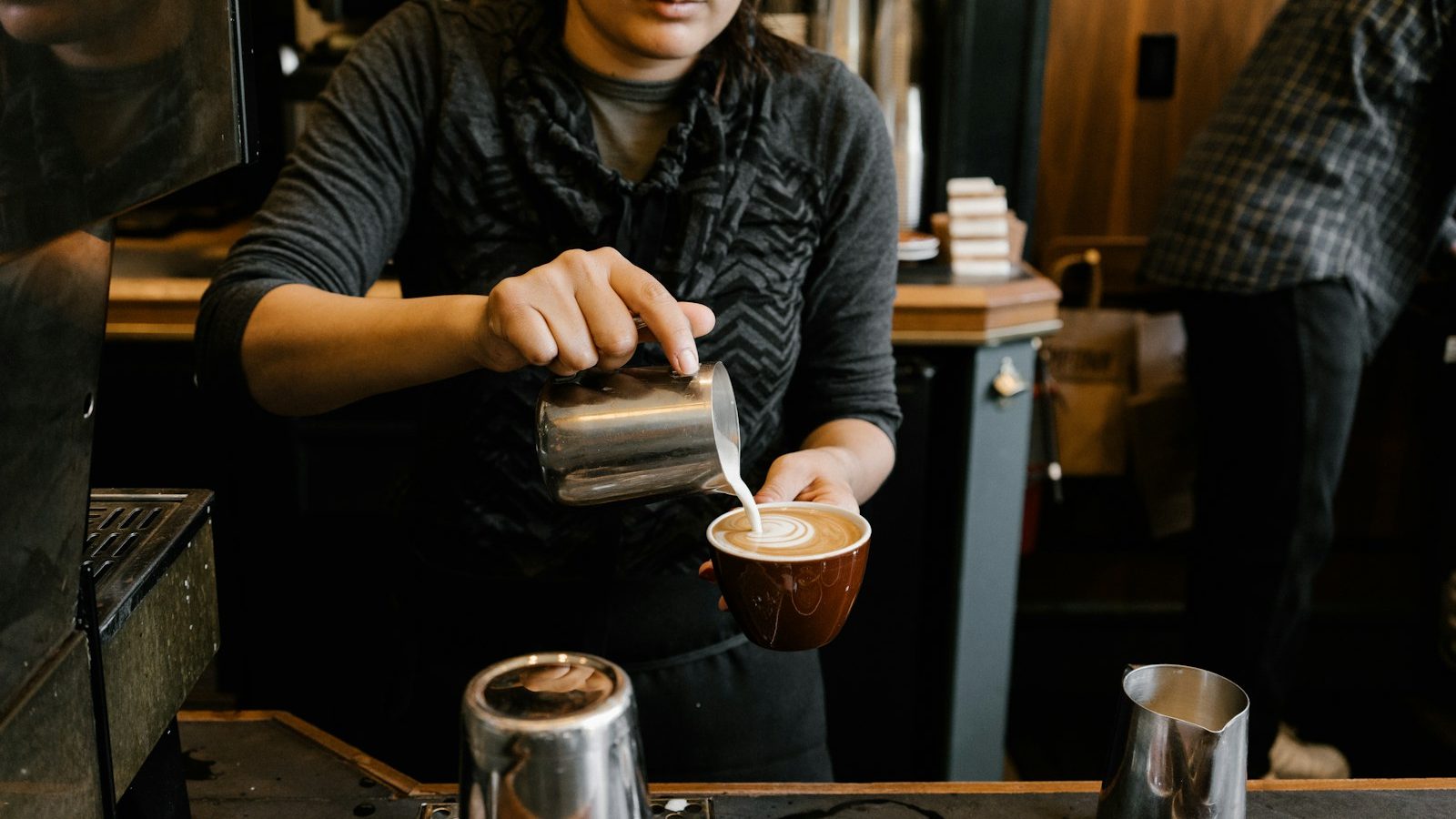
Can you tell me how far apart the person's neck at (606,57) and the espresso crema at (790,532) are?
500 millimetres

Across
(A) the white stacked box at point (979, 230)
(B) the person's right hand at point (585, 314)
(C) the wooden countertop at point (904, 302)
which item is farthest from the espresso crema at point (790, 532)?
(A) the white stacked box at point (979, 230)

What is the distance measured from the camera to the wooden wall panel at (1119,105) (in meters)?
2.95

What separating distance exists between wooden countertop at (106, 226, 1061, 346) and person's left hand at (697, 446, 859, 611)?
893mm

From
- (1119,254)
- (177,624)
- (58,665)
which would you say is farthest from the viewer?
(1119,254)

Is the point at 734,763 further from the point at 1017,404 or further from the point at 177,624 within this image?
the point at 1017,404

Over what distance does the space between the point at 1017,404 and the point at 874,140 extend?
0.90 meters

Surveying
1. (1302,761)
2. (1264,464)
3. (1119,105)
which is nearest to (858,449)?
(1264,464)

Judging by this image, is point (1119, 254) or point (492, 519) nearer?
point (492, 519)

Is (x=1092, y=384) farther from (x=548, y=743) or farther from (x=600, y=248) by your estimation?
(x=548, y=743)

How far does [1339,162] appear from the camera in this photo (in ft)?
7.47

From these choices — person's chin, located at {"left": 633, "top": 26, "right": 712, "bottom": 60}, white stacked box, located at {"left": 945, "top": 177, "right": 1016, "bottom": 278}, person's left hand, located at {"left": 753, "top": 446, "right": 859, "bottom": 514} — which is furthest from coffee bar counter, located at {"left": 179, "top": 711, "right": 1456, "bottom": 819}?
white stacked box, located at {"left": 945, "top": 177, "right": 1016, "bottom": 278}

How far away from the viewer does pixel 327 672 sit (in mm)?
2182

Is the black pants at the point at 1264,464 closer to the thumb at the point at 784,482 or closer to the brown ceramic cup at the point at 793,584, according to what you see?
the thumb at the point at 784,482

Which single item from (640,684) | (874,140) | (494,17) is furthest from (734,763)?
(494,17)
